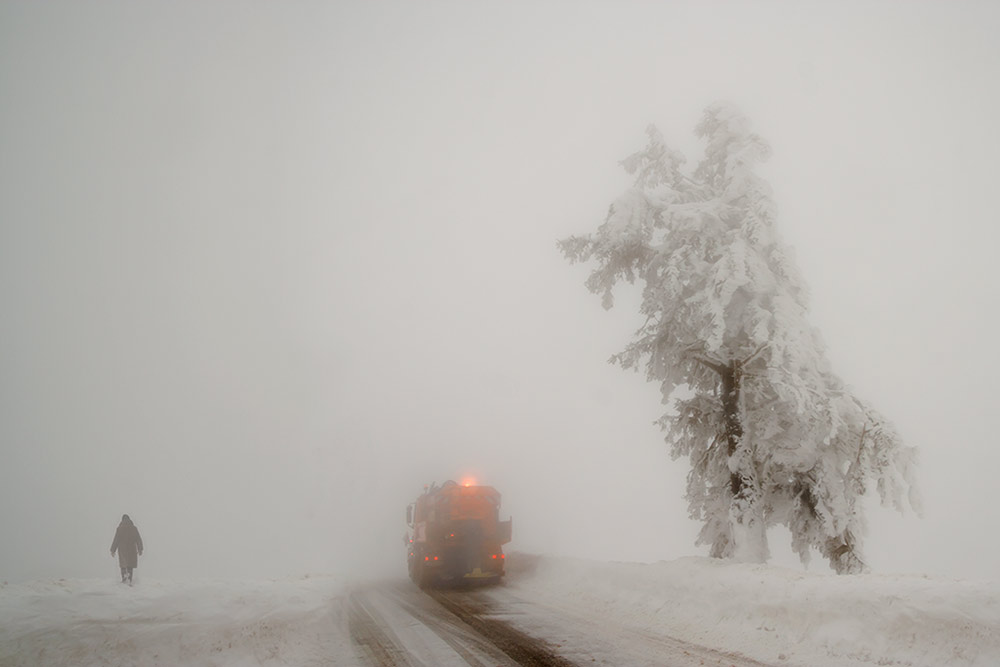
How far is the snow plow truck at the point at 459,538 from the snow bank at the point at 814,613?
24.6ft

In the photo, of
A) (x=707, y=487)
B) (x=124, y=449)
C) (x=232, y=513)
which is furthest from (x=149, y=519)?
(x=707, y=487)

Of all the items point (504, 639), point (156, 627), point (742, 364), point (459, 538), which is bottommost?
→ point (504, 639)

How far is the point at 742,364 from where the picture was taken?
13.1m

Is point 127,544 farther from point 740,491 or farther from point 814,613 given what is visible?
point 814,613

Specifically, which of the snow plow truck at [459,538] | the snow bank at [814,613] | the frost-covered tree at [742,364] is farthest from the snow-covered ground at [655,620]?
the snow plow truck at [459,538]

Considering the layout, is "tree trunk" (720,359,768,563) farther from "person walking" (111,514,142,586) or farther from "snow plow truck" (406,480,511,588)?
"person walking" (111,514,142,586)

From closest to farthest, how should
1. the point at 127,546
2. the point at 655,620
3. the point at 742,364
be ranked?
the point at 655,620
the point at 742,364
the point at 127,546

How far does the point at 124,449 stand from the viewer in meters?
108

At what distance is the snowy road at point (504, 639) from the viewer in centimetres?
832

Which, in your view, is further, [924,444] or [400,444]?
[400,444]

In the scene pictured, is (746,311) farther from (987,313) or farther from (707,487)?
(987,313)

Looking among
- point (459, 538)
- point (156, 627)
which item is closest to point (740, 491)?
point (459, 538)

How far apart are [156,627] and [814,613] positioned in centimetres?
977

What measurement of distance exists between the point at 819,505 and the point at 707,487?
2.58m
